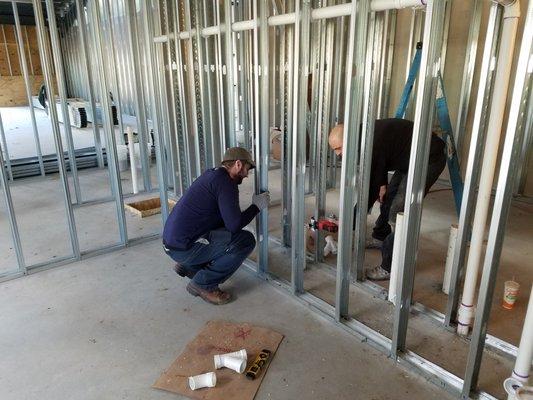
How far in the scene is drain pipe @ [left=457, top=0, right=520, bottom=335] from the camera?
1517 millimetres

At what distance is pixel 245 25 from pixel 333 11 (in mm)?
716

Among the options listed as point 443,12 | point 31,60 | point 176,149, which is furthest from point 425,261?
point 31,60

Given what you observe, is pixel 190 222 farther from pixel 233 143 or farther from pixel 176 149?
pixel 176 149

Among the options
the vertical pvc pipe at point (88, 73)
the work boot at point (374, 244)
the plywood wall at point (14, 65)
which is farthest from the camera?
the plywood wall at point (14, 65)

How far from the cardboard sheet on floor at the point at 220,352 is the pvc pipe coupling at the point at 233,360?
1.1 inches

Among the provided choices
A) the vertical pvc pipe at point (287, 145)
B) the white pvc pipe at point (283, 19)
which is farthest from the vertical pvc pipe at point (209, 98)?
the white pvc pipe at point (283, 19)

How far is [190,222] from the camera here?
2.52m

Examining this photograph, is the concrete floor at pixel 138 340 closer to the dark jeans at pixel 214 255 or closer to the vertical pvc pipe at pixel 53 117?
the dark jeans at pixel 214 255

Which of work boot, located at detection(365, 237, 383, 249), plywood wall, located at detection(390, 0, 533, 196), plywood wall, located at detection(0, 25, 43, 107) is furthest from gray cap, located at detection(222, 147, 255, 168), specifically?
plywood wall, located at detection(0, 25, 43, 107)

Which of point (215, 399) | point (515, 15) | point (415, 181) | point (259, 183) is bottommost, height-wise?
point (215, 399)

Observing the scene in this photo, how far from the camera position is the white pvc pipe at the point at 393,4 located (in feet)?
5.64

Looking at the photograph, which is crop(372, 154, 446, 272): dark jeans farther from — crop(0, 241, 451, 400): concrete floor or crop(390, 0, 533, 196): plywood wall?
crop(390, 0, 533, 196): plywood wall

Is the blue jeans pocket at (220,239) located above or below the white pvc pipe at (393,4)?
below

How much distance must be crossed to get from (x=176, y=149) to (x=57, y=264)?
1.81m
